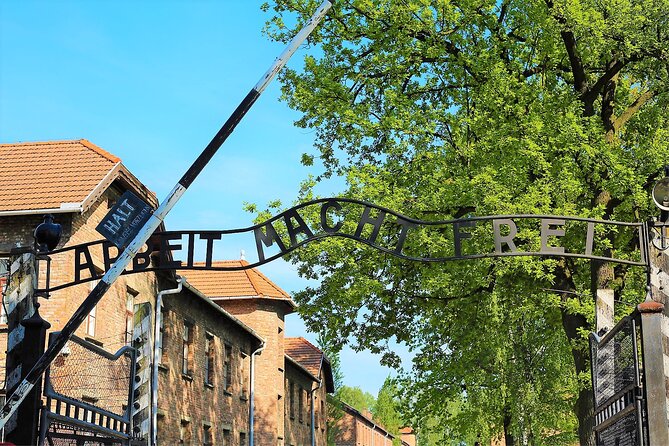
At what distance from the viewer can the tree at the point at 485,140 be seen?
17.7m

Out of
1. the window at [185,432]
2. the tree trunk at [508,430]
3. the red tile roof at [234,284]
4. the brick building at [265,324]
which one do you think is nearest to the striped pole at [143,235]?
the window at [185,432]

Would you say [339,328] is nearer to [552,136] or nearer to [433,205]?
[433,205]

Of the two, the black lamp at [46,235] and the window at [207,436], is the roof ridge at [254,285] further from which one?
the black lamp at [46,235]

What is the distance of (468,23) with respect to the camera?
19391mm

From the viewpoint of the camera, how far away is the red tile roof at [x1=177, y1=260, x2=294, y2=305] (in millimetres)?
37594

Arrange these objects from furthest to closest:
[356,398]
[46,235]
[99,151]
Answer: [356,398] → [99,151] → [46,235]

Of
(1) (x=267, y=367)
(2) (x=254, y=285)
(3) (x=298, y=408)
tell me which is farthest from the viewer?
(3) (x=298, y=408)


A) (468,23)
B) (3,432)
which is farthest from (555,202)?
(3,432)

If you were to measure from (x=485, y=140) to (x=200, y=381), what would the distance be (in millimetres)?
14559

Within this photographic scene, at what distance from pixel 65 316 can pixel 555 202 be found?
33.8 ft

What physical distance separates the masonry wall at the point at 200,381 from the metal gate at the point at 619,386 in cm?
1766

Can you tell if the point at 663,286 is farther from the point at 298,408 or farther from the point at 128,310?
the point at 298,408

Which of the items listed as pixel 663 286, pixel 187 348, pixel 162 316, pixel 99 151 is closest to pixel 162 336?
pixel 162 316

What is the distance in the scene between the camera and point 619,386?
7.52 metres
